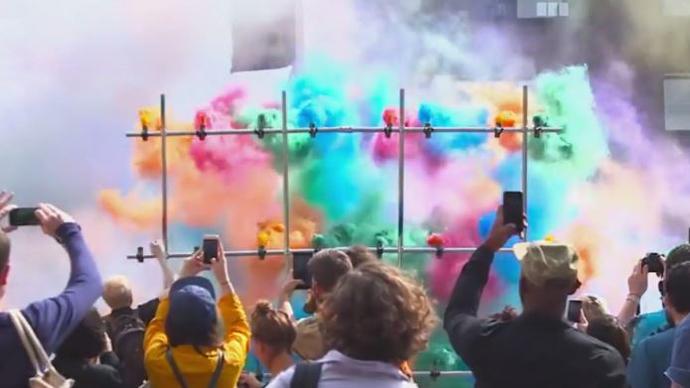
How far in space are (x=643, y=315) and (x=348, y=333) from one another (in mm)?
2413

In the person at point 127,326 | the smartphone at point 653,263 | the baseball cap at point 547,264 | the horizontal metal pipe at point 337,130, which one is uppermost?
the horizontal metal pipe at point 337,130

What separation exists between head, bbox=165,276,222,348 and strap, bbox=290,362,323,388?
892mm

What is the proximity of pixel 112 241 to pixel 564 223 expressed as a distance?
336 centimetres

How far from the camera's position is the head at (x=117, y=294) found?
510 centimetres

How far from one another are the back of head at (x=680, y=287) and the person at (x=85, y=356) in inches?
78.3

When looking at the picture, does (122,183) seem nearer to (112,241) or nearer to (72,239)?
(112,241)

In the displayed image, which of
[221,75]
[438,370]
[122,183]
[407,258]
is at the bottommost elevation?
[438,370]

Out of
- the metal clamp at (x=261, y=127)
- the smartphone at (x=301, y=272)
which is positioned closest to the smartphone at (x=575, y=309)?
the smartphone at (x=301, y=272)

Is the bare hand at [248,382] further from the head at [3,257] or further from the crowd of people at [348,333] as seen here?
the head at [3,257]

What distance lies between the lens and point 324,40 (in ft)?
27.2

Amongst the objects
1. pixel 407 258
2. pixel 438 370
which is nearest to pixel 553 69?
pixel 407 258

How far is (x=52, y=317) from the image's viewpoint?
2945 mm

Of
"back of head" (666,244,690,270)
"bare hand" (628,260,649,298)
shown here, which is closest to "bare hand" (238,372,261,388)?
"back of head" (666,244,690,270)

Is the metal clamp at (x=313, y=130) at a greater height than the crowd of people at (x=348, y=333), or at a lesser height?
greater
